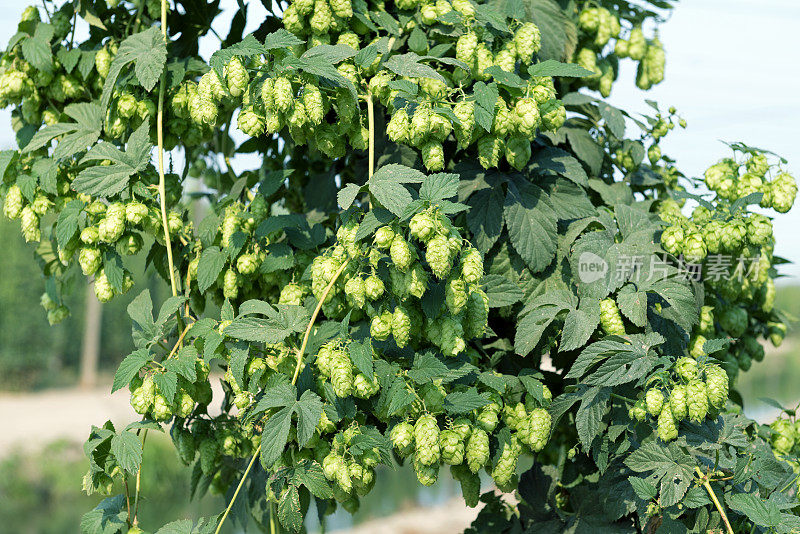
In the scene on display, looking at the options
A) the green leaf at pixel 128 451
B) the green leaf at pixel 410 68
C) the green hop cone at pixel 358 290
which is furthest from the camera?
the green leaf at pixel 128 451

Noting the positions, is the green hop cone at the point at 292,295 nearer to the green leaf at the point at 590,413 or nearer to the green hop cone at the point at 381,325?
the green hop cone at the point at 381,325

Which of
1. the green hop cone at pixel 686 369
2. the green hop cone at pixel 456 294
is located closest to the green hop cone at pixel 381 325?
the green hop cone at pixel 456 294

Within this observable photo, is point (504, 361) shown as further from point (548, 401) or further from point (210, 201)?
point (210, 201)

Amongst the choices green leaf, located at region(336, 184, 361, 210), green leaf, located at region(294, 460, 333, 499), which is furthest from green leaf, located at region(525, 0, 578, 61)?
green leaf, located at region(294, 460, 333, 499)

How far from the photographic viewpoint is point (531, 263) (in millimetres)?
1772

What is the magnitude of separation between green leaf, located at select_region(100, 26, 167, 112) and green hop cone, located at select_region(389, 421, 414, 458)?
967mm

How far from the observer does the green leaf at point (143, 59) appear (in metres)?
1.73

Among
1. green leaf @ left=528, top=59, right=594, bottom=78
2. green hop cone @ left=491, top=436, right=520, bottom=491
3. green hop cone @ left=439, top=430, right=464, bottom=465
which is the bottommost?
green hop cone @ left=491, top=436, right=520, bottom=491

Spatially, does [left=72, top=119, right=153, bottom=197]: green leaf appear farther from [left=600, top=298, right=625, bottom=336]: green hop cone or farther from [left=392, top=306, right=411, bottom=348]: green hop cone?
[left=600, top=298, right=625, bottom=336]: green hop cone

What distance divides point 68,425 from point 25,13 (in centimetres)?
893

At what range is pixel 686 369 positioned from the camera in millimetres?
1577

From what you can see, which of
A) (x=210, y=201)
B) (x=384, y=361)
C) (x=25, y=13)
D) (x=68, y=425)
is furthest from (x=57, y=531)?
(x=384, y=361)

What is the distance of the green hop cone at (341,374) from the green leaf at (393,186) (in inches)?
11.9

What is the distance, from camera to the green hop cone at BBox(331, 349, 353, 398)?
4.64 ft
